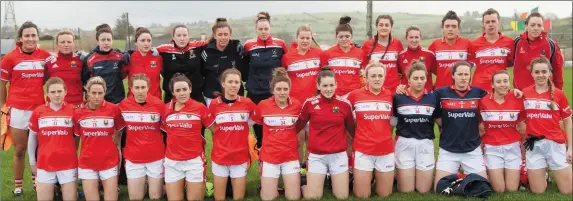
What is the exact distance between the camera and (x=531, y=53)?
6.38m

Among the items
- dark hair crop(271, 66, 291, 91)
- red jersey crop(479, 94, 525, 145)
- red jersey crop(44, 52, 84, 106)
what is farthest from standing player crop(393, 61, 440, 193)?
red jersey crop(44, 52, 84, 106)

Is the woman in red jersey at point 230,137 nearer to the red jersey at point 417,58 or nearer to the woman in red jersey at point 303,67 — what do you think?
the woman in red jersey at point 303,67

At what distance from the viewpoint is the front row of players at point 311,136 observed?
5.52 m

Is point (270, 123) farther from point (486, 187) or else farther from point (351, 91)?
point (486, 187)

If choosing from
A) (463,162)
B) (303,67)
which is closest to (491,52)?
(463,162)

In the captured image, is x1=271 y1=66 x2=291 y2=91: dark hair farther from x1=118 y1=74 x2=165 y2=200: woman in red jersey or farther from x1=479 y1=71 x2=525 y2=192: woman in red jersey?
x1=479 y1=71 x2=525 y2=192: woman in red jersey

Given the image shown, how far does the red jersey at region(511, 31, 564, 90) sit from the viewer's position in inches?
250

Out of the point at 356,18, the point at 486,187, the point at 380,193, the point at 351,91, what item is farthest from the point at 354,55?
the point at 356,18

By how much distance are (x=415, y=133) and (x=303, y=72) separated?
1.48m

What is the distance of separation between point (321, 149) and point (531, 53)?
9.46 feet

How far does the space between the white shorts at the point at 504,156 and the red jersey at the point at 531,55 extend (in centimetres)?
111

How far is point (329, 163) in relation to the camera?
224 inches

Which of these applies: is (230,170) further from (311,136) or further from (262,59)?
(262,59)

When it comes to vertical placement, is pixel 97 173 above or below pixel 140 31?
below
